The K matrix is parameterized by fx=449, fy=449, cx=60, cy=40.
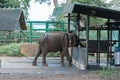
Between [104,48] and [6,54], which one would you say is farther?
[6,54]

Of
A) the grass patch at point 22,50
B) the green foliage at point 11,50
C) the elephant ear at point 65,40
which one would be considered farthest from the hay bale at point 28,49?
the elephant ear at point 65,40

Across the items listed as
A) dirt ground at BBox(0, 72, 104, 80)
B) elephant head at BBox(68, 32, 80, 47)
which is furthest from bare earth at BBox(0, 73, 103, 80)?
elephant head at BBox(68, 32, 80, 47)

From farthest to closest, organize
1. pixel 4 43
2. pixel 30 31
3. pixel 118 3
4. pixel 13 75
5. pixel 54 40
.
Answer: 1. pixel 118 3
2. pixel 4 43
3. pixel 30 31
4. pixel 54 40
5. pixel 13 75

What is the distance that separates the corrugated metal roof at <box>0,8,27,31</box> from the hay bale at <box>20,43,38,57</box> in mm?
12162

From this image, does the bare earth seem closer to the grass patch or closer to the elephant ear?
the elephant ear

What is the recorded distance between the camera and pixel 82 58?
18062 mm

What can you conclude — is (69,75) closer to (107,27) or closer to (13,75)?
(13,75)

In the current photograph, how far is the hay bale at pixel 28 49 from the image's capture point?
2578 centimetres

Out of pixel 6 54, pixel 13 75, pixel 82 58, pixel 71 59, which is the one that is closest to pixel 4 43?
pixel 6 54

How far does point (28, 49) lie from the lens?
85.4 ft

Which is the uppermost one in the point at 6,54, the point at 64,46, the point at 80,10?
the point at 80,10

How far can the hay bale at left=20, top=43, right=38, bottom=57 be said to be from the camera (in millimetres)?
25781

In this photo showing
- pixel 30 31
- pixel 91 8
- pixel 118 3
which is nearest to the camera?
pixel 91 8

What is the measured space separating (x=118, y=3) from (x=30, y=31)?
1645 cm
